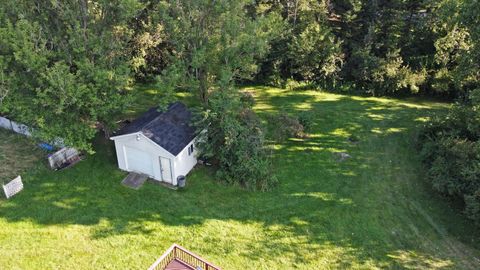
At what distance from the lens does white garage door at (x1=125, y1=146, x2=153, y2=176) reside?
19641 mm

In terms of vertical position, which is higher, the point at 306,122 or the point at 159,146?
the point at 159,146

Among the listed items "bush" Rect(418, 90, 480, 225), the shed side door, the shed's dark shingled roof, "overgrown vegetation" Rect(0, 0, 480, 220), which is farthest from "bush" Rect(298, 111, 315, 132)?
the shed side door

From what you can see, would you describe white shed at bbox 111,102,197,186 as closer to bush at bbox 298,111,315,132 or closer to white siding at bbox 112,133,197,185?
white siding at bbox 112,133,197,185

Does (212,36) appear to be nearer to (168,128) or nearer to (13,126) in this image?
(168,128)

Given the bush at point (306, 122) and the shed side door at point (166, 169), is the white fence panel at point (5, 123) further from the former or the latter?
the bush at point (306, 122)

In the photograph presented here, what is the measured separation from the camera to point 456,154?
18.4m

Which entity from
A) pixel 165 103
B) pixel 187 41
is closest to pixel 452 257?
pixel 165 103

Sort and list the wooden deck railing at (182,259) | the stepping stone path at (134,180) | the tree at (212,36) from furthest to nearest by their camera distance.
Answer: the tree at (212,36) < the stepping stone path at (134,180) < the wooden deck railing at (182,259)

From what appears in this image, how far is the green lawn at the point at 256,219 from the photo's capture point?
51.1 feet

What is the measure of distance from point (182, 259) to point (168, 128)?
743 centimetres

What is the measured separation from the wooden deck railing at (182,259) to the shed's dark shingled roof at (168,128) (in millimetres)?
5526

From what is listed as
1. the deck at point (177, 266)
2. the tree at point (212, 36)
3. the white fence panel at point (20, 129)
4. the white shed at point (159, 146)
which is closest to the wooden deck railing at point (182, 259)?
the deck at point (177, 266)

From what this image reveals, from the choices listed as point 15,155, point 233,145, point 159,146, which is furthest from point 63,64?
point 233,145

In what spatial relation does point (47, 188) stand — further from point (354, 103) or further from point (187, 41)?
point (354, 103)
